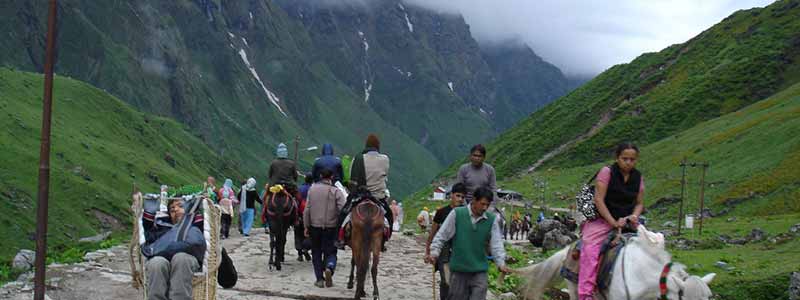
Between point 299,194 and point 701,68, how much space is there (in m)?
124

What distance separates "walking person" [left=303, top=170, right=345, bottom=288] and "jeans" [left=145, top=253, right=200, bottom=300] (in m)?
4.89

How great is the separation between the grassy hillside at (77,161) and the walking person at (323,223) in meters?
13.1

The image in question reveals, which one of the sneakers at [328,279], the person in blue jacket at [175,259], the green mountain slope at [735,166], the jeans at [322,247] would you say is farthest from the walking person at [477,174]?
the green mountain slope at [735,166]

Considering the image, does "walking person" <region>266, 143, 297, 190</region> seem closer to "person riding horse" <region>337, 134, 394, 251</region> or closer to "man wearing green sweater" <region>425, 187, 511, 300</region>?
"person riding horse" <region>337, 134, 394, 251</region>

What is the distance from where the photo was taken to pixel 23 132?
6212 centimetres

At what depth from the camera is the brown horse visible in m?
12.3

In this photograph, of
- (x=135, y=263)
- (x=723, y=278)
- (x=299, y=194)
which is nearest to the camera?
(x=135, y=263)

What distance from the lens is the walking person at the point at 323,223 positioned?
13.6 metres

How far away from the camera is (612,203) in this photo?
30.0 ft

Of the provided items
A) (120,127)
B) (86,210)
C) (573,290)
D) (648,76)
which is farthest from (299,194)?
(648,76)

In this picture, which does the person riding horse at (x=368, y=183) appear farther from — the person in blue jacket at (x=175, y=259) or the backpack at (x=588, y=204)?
the backpack at (x=588, y=204)

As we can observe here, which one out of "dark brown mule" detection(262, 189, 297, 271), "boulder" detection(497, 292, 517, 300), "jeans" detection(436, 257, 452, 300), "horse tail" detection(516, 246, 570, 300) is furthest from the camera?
"dark brown mule" detection(262, 189, 297, 271)

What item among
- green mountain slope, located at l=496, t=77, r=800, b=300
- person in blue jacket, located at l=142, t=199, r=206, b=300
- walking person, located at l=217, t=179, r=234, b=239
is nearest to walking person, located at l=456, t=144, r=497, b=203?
person in blue jacket, located at l=142, t=199, r=206, b=300

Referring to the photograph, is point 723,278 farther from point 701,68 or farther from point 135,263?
point 701,68
